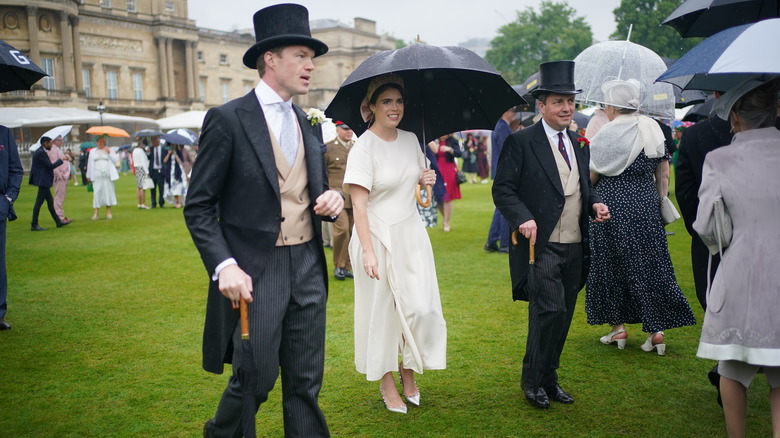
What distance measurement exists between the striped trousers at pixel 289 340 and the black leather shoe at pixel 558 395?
1.91 meters

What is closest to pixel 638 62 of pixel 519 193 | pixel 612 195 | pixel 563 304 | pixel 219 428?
pixel 612 195

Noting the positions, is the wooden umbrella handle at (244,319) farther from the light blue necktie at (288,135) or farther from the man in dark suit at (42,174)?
the man in dark suit at (42,174)

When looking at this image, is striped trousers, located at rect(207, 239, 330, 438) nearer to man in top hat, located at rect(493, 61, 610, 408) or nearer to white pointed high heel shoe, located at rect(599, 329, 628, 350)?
man in top hat, located at rect(493, 61, 610, 408)

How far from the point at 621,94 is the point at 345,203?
4.52m

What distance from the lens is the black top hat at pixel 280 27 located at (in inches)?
120

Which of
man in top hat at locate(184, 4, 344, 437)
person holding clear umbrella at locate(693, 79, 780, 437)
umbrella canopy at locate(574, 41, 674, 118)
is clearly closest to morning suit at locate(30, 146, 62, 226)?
umbrella canopy at locate(574, 41, 674, 118)

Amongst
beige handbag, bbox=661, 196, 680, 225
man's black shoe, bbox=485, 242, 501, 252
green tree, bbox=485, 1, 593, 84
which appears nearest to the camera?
beige handbag, bbox=661, 196, 680, 225

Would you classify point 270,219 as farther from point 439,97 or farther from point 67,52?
point 67,52

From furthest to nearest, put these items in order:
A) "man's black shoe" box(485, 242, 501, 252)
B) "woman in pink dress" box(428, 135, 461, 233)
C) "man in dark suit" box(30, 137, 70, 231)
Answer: "man in dark suit" box(30, 137, 70, 231)
"woman in pink dress" box(428, 135, 461, 233)
"man's black shoe" box(485, 242, 501, 252)

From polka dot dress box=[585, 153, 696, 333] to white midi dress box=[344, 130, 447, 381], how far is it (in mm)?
1812

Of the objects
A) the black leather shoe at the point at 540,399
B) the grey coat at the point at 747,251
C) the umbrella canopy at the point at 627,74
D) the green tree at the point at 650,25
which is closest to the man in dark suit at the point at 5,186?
the black leather shoe at the point at 540,399

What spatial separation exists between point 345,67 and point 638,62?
76692 mm

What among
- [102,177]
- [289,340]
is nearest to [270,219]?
[289,340]

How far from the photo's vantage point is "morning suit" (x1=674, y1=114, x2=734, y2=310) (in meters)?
4.11
